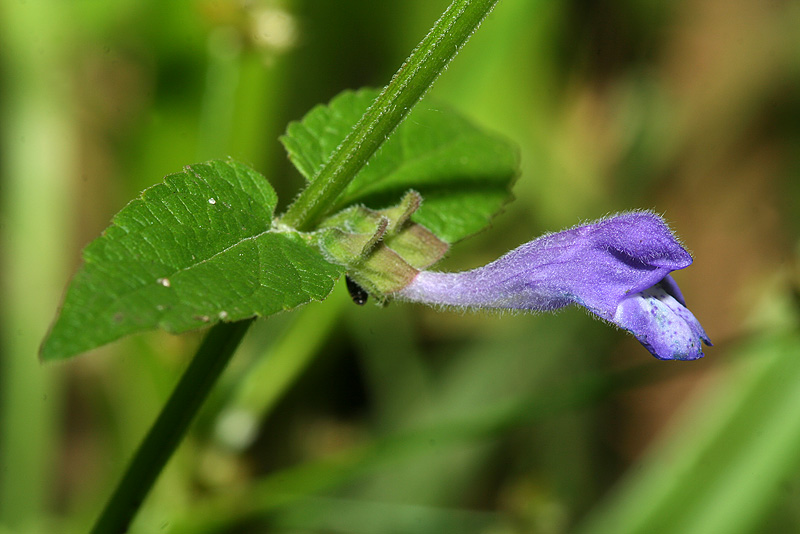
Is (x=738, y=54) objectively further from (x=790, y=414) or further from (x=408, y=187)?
(x=408, y=187)

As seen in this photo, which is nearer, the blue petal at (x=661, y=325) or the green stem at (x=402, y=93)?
the green stem at (x=402, y=93)

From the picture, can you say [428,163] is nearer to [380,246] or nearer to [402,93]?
[380,246]

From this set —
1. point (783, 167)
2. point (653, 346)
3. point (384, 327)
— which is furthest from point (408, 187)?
point (783, 167)

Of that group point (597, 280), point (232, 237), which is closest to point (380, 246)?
point (232, 237)

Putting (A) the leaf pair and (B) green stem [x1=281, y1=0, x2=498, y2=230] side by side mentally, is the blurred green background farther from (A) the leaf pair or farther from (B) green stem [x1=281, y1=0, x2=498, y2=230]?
(B) green stem [x1=281, y1=0, x2=498, y2=230]


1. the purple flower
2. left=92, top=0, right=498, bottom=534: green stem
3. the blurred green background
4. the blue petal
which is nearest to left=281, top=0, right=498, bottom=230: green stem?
left=92, top=0, right=498, bottom=534: green stem

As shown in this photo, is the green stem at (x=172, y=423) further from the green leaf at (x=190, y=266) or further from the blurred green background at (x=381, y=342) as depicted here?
the blurred green background at (x=381, y=342)

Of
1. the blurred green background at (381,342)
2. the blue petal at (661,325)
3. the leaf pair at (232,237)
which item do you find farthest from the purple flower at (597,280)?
the blurred green background at (381,342)
